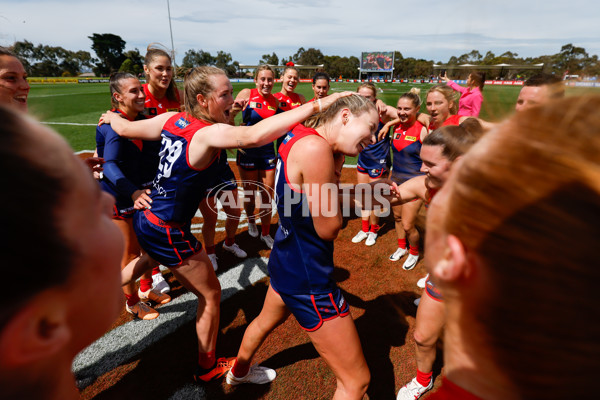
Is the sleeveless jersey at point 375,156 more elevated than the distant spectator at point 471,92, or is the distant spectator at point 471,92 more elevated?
the distant spectator at point 471,92

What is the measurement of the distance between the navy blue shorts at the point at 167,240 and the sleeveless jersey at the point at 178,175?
63 mm

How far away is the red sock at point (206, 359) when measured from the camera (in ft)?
8.93

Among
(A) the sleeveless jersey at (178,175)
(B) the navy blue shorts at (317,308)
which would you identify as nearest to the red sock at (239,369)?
(B) the navy blue shorts at (317,308)

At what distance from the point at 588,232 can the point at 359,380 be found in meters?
Answer: 1.94

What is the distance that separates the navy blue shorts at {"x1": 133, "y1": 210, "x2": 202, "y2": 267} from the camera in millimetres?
2535

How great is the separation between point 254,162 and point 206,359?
3.63 metres

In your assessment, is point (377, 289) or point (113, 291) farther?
point (377, 289)

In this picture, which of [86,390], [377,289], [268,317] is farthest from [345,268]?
[86,390]

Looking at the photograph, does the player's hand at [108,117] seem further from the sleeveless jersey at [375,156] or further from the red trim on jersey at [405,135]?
the red trim on jersey at [405,135]

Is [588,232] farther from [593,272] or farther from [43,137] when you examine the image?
[43,137]

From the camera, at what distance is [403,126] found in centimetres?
541

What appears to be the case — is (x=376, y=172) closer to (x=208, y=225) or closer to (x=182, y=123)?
(x=208, y=225)

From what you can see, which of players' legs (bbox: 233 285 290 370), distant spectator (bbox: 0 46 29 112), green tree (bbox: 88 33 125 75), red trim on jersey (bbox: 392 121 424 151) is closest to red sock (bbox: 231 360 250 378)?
players' legs (bbox: 233 285 290 370)

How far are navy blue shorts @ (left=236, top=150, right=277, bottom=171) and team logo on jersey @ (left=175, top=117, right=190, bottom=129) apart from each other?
2.95 m
